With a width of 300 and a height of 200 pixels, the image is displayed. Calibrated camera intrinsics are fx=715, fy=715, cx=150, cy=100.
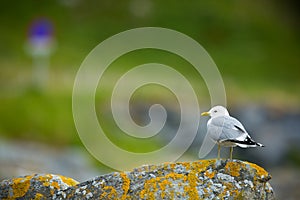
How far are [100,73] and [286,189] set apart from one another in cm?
2011

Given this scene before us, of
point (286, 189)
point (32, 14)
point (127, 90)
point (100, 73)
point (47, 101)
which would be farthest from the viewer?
point (32, 14)

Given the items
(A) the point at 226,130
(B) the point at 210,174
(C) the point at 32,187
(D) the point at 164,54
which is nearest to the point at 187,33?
(D) the point at 164,54

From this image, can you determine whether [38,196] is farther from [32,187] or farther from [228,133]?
[228,133]

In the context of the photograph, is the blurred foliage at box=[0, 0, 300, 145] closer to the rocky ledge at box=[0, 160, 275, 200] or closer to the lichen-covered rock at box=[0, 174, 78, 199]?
the lichen-covered rock at box=[0, 174, 78, 199]

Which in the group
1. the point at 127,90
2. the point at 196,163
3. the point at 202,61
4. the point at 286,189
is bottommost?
the point at 196,163

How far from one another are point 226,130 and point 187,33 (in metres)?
49.1

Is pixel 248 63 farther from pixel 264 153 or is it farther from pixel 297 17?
pixel 264 153

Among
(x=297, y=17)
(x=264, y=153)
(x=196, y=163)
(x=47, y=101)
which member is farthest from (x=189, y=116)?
(x=297, y=17)

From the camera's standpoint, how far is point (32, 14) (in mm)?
54312

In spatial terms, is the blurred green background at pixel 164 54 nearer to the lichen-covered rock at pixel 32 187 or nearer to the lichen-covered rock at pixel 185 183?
the lichen-covered rock at pixel 32 187

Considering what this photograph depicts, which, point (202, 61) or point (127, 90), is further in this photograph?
point (202, 61)

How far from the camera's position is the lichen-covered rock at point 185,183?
28.2 ft

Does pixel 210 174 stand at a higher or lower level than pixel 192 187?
higher

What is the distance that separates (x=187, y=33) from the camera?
5756cm
